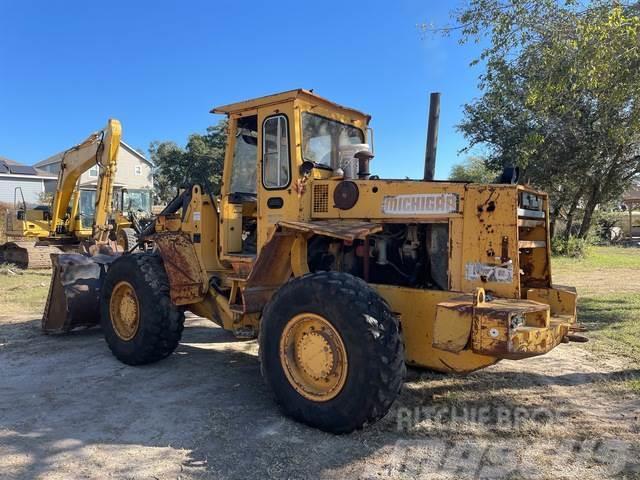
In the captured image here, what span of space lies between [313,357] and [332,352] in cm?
18

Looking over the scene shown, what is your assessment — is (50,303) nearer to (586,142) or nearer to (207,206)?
(207,206)

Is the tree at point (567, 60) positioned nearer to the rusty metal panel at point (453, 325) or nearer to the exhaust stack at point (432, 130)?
the exhaust stack at point (432, 130)

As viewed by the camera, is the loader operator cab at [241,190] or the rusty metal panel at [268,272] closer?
the rusty metal panel at [268,272]

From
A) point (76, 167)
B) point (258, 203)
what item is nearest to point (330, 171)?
point (258, 203)

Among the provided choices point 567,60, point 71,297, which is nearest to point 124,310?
point 71,297

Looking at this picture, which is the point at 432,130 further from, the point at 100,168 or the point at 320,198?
the point at 100,168

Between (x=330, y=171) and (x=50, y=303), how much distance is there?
468 cm

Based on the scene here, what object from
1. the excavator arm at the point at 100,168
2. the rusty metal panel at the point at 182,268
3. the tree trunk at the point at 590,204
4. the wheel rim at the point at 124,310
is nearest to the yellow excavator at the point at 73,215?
the excavator arm at the point at 100,168

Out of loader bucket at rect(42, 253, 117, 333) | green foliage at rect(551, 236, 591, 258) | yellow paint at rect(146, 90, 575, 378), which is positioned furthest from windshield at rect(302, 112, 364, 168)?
green foliage at rect(551, 236, 591, 258)

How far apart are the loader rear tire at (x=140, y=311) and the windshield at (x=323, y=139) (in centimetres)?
220

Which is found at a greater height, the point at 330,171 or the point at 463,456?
the point at 330,171

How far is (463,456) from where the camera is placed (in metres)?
3.84

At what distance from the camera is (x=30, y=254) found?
16594 millimetres

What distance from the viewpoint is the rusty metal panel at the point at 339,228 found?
434 cm
